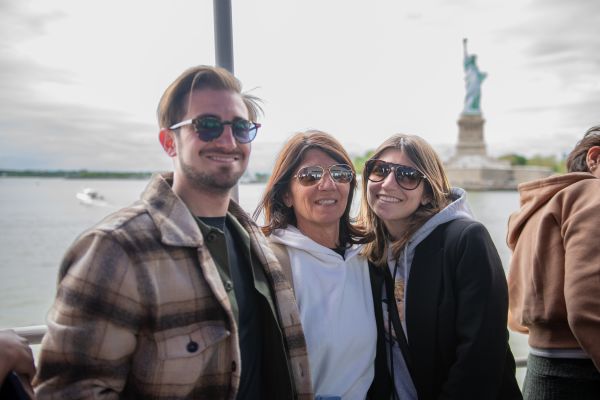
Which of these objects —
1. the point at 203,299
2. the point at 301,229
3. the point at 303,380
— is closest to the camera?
the point at 203,299

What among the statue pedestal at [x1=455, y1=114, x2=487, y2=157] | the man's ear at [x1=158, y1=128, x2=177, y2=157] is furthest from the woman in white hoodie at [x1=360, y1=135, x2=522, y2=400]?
the statue pedestal at [x1=455, y1=114, x2=487, y2=157]

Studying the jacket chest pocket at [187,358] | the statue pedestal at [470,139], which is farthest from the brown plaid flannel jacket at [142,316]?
the statue pedestal at [470,139]

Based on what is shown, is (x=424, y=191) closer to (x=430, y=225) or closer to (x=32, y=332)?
(x=430, y=225)

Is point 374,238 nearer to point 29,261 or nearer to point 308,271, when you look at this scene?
point 308,271

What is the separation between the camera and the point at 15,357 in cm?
143

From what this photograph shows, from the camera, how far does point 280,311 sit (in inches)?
70.3

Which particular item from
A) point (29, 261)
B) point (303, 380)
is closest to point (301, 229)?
point (303, 380)

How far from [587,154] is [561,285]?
728 millimetres

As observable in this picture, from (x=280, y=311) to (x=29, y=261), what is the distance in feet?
62.4

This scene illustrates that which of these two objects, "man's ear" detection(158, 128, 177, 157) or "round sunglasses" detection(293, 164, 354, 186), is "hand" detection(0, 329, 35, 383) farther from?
"round sunglasses" detection(293, 164, 354, 186)

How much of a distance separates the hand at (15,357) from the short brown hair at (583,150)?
2424 millimetres

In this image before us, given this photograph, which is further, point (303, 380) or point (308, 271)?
point (308, 271)

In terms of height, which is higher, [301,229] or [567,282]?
[301,229]

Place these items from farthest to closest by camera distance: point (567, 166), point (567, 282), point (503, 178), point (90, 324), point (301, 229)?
point (503, 178)
point (567, 166)
point (301, 229)
point (567, 282)
point (90, 324)
